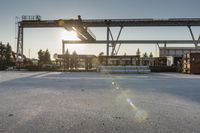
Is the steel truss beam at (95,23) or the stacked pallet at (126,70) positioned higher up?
the steel truss beam at (95,23)

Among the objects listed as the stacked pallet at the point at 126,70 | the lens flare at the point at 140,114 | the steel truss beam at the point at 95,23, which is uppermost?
the steel truss beam at the point at 95,23

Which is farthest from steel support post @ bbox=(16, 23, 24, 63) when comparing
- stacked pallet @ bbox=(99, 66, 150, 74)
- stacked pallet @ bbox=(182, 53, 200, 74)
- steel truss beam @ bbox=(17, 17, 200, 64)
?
stacked pallet @ bbox=(182, 53, 200, 74)

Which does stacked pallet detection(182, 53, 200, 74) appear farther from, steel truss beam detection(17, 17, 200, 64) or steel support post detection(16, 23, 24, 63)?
steel support post detection(16, 23, 24, 63)

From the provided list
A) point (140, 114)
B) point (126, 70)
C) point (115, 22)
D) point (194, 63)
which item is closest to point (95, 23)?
point (115, 22)

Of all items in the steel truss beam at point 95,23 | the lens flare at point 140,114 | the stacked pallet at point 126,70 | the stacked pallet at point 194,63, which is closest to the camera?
the lens flare at point 140,114

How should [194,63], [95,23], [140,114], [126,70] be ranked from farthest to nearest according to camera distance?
[95,23], [126,70], [194,63], [140,114]

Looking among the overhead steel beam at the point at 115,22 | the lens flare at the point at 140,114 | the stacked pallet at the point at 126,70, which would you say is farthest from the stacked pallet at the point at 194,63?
the lens flare at the point at 140,114

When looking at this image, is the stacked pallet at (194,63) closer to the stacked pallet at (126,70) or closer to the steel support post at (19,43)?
the stacked pallet at (126,70)

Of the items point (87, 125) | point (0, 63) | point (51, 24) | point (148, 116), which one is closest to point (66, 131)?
point (87, 125)

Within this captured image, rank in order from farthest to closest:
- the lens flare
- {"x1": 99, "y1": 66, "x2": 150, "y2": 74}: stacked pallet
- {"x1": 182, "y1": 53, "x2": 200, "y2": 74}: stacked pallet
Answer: {"x1": 99, "y1": 66, "x2": 150, "y2": 74}: stacked pallet, {"x1": 182, "y1": 53, "x2": 200, "y2": 74}: stacked pallet, the lens flare

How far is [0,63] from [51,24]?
8997mm

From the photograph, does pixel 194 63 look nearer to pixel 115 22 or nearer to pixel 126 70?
pixel 126 70

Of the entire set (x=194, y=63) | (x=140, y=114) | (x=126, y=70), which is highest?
(x=194, y=63)

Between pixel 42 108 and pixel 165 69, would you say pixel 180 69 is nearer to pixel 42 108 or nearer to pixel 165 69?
pixel 165 69
